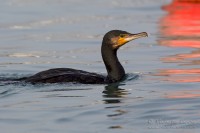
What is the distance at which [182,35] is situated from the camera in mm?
23109

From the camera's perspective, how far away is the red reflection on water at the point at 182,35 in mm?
17406

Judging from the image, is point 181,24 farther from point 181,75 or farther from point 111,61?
point 111,61

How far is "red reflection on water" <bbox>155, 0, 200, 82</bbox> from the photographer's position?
17406 mm

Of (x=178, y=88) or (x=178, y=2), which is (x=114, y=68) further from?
(x=178, y=2)

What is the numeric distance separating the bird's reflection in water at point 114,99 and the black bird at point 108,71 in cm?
28

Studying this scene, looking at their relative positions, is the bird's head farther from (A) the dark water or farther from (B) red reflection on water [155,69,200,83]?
(B) red reflection on water [155,69,200,83]

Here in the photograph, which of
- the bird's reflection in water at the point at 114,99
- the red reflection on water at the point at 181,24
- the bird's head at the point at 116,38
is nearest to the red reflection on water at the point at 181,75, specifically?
the bird's head at the point at 116,38

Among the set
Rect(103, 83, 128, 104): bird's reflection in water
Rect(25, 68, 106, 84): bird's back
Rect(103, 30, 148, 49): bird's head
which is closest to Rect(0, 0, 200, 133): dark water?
Rect(103, 83, 128, 104): bird's reflection in water

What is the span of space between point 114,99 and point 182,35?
8.55 meters

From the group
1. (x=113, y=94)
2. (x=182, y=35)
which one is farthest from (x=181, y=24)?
(x=113, y=94)

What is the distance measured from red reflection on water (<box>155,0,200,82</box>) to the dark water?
0.02m

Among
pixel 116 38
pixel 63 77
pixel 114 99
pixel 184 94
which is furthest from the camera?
pixel 116 38

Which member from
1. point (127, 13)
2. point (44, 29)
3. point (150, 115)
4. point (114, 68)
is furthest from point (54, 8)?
point (150, 115)

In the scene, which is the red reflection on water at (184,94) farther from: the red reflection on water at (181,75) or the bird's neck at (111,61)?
the bird's neck at (111,61)
